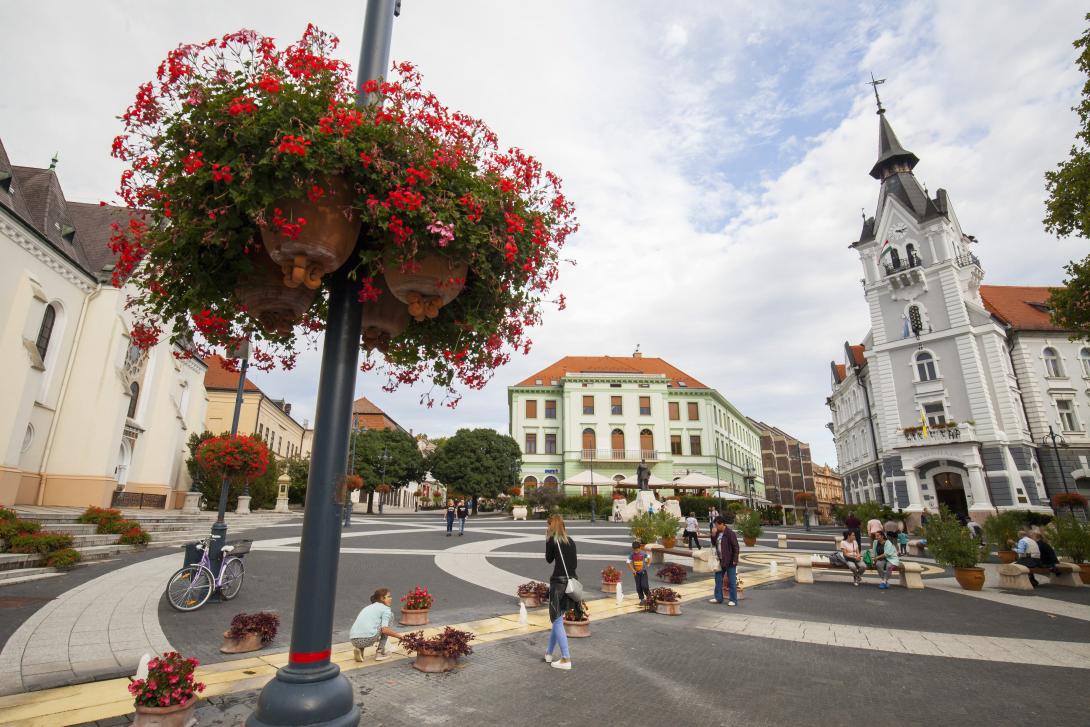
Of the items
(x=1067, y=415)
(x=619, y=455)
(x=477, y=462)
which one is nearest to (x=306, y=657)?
(x=1067, y=415)

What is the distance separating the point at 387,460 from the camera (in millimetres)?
52562

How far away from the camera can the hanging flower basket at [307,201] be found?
8.09 feet

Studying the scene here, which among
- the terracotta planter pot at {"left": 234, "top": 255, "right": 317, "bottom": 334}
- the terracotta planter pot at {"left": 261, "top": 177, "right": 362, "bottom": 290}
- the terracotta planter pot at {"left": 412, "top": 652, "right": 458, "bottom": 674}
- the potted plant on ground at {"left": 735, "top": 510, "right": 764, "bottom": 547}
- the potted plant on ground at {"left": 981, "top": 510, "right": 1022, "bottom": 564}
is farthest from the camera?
the potted plant on ground at {"left": 735, "top": 510, "right": 764, "bottom": 547}

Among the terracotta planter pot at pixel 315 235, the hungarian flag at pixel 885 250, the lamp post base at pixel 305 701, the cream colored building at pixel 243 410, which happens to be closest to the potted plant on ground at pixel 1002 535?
the lamp post base at pixel 305 701

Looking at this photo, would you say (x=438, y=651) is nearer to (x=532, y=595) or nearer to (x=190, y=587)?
→ (x=532, y=595)

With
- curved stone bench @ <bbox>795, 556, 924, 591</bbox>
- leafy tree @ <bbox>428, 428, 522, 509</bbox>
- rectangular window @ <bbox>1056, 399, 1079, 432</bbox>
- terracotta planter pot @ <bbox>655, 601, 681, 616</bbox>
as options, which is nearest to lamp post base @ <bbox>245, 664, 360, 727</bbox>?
terracotta planter pot @ <bbox>655, 601, 681, 616</bbox>

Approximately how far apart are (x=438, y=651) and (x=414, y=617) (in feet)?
7.38

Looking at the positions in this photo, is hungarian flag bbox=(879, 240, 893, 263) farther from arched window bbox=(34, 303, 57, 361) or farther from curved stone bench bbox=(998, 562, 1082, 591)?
arched window bbox=(34, 303, 57, 361)

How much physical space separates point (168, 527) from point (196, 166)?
21687 mm

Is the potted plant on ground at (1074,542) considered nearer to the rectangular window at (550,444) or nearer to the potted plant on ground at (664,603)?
the potted plant on ground at (664,603)

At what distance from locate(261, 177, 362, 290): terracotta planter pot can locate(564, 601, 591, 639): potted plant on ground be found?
6.45m

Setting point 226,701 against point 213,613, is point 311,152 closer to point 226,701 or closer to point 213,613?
point 226,701

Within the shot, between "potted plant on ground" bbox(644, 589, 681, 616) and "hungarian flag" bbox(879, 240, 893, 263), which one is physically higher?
"hungarian flag" bbox(879, 240, 893, 263)

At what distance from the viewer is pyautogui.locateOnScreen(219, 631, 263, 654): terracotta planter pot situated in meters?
6.15
